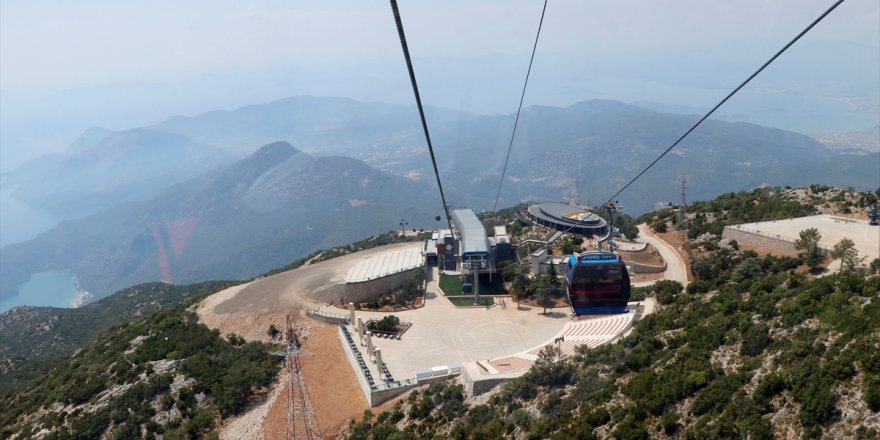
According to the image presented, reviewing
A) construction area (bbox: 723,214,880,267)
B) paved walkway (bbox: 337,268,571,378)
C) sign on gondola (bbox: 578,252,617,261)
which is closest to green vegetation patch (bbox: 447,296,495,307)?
paved walkway (bbox: 337,268,571,378)

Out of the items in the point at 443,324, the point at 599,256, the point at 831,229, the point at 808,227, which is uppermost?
the point at 599,256

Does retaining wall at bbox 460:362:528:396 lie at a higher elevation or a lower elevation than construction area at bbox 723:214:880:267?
lower

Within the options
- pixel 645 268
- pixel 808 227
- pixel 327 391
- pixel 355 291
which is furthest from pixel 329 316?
pixel 808 227

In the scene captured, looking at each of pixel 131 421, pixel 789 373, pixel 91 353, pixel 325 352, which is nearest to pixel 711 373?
pixel 789 373

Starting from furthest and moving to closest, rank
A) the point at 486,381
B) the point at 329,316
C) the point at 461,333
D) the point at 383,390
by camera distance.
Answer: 1. the point at 329,316
2. the point at 461,333
3. the point at 383,390
4. the point at 486,381

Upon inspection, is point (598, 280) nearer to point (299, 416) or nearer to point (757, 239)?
point (299, 416)

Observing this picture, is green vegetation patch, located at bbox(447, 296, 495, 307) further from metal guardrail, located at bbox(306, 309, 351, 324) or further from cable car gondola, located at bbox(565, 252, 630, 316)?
cable car gondola, located at bbox(565, 252, 630, 316)

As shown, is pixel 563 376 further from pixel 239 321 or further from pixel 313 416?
pixel 239 321

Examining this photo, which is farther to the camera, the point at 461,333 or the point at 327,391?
the point at 461,333

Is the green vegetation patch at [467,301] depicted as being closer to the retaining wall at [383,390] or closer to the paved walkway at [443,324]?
the paved walkway at [443,324]
